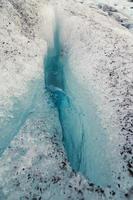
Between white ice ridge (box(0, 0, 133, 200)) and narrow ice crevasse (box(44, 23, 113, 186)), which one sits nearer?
white ice ridge (box(0, 0, 133, 200))

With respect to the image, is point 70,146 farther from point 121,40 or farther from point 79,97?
point 121,40

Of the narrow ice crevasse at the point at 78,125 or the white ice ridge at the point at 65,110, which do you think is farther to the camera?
the narrow ice crevasse at the point at 78,125

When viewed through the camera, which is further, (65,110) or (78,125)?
(65,110)

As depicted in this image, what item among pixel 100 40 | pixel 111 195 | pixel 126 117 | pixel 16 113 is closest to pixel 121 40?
pixel 100 40
